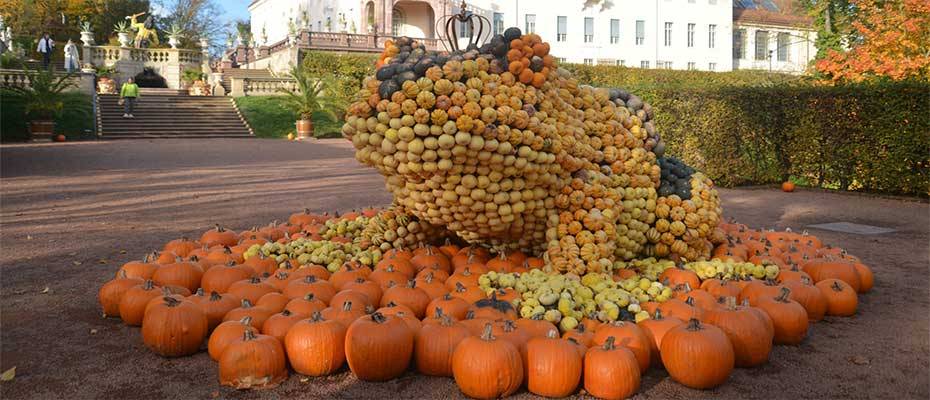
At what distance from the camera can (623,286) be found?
14.5 ft

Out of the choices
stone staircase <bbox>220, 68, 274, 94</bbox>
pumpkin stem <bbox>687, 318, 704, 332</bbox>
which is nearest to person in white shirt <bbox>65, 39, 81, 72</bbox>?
stone staircase <bbox>220, 68, 274, 94</bbox>

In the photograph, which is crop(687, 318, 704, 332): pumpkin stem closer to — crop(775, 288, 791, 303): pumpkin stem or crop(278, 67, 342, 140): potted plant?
crop(775, 288, 791, 303): pumpkin stem

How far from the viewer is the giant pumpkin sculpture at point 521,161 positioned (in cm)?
410

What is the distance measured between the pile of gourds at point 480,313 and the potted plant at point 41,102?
2308 centimetres

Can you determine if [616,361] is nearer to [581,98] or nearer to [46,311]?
[581,98]

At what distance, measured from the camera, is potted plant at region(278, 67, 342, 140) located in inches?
1144

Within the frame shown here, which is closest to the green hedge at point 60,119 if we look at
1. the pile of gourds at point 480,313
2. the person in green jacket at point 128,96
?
the person in green jacket at point 128,96

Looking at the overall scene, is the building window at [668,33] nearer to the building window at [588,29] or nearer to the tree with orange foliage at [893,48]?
the building window at [588,29]

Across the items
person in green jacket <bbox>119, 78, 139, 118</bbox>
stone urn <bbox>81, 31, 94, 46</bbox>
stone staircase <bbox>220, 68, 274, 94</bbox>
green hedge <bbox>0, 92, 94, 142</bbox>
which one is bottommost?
green hedge <bbox>0, 92, 94, 142</bbox>

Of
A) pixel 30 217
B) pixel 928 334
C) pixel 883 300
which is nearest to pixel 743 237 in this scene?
pixel 883 300

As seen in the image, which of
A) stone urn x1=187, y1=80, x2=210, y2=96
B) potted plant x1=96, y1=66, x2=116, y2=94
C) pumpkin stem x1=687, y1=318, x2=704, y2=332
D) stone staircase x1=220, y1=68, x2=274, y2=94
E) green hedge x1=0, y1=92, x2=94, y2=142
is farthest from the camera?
stone staircase x1=220, y1=68, x2=274, y2=94

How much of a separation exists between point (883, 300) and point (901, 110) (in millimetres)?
8133

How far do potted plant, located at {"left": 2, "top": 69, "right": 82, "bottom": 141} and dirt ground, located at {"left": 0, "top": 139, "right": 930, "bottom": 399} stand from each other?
34.6 feet

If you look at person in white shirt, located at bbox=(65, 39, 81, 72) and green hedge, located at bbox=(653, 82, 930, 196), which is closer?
green hedge, located at bbox=(653, 82, 930, 196)
